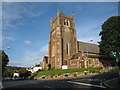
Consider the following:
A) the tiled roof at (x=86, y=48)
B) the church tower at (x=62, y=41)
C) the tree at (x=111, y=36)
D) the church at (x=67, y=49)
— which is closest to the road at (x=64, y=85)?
the tree at (x=111, y=36)

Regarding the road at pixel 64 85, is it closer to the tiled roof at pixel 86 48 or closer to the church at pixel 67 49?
the church at pixel 67 49

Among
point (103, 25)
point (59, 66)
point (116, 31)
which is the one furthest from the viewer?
point (59, 66)

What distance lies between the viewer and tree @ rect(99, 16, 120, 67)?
118 ft

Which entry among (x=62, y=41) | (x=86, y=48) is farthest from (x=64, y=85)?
(x=86, y=48)

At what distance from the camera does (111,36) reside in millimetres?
37250

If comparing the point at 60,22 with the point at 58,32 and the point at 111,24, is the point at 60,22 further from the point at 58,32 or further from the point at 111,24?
the point at 111,24

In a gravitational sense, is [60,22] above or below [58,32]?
above

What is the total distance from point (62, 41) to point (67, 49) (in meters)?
4.45

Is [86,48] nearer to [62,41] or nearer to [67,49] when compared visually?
[67,49]

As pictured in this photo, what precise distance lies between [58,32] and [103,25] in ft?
77.1

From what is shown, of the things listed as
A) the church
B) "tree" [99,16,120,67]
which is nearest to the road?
"tree" [99,16,120,67]

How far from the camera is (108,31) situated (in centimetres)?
3897

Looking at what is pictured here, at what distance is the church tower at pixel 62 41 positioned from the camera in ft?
186

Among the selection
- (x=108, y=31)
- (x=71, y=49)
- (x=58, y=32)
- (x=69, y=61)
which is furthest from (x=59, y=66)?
(x=108, y=31)
